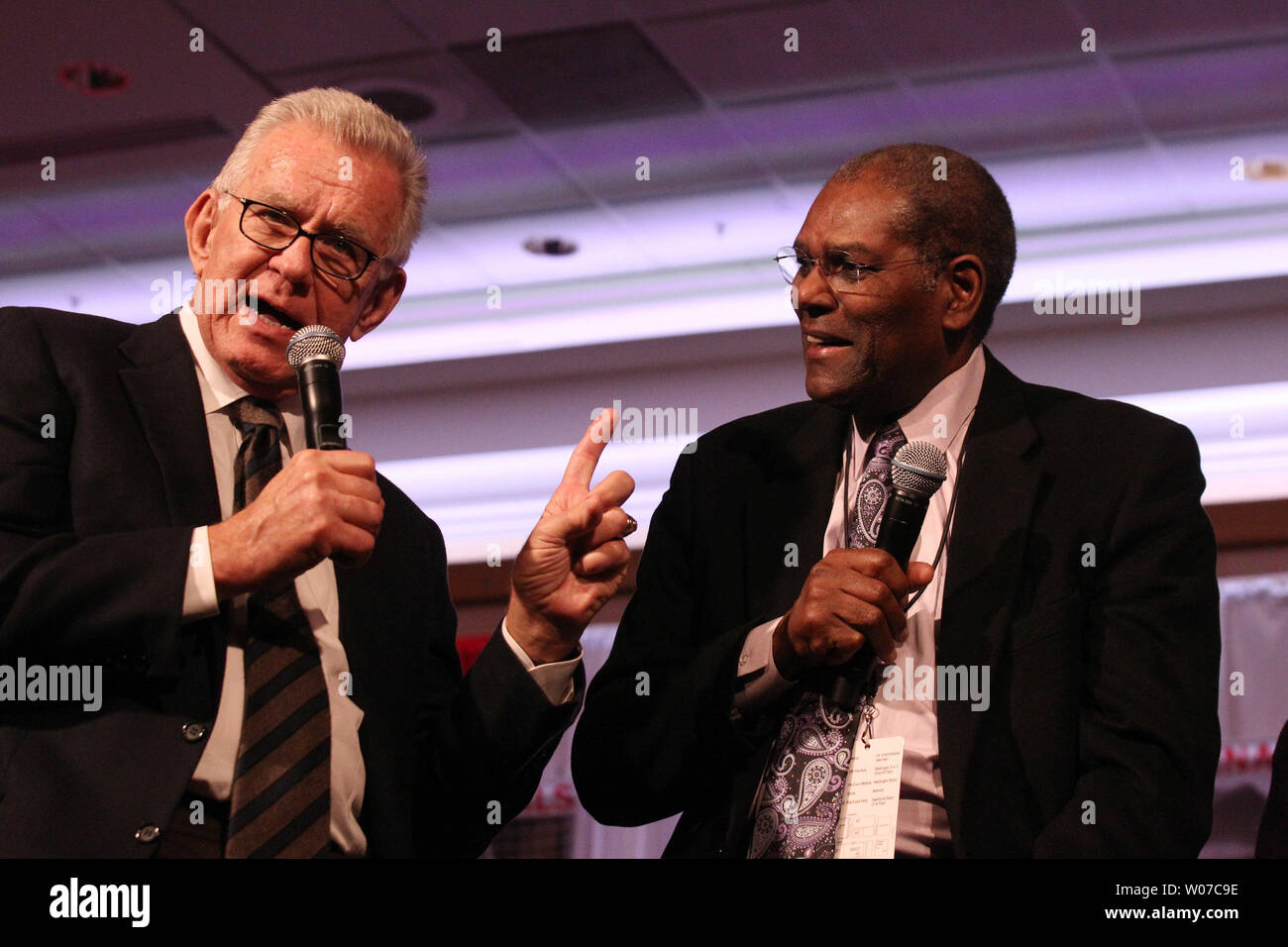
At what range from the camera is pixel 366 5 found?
15.0ft

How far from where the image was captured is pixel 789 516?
233 cm

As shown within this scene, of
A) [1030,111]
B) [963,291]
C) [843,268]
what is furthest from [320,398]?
[1030,111]

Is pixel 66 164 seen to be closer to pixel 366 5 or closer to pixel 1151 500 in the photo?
pixel 366 5

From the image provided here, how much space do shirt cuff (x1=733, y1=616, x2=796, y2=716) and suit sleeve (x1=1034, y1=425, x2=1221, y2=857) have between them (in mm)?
402

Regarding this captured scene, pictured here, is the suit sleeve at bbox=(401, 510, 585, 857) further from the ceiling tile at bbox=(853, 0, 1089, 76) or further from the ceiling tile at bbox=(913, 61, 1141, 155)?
the ceiling tile at bbox=(913, 61, 1141, 155)

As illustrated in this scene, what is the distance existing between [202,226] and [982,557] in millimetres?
1242

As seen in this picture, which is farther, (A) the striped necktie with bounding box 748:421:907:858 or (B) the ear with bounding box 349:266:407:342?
(B) the ear with bounding box 349:266:407:342

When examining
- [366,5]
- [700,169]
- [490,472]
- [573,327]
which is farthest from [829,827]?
[490,472]

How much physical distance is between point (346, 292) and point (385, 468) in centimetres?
541

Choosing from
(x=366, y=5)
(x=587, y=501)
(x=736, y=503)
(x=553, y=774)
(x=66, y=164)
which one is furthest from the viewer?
(x=553, y=774)

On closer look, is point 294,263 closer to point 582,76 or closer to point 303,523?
point 303,523

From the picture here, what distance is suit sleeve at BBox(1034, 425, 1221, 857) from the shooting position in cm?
193

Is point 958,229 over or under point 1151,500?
over

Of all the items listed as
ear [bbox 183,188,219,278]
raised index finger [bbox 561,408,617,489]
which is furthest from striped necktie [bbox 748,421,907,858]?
ear [bbox 183,188,219,278]
